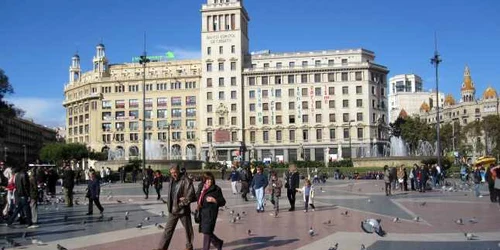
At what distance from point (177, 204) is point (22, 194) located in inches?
285

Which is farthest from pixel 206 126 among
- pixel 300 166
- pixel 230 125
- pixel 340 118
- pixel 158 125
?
pixel 300 166

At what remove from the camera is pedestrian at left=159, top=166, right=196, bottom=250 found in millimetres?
10789

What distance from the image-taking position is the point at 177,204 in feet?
35.6

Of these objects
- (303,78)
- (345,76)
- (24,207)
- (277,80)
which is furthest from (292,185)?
(277,80)

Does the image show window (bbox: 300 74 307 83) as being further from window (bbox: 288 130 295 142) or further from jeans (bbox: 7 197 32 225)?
jeans (bbox: 7 197 32 225)

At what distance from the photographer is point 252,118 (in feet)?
334

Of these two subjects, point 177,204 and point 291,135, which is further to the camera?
point 291,135

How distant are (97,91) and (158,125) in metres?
15.8

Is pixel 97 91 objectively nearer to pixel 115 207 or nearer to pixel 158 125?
pixel 158 125

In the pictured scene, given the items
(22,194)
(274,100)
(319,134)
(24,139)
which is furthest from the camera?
(24,139)

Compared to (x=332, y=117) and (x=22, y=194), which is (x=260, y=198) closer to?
(x=22, y=194)

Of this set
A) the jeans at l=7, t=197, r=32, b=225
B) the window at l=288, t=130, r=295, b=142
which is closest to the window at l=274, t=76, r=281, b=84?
the window at l=288, t=130, r=295, b=142

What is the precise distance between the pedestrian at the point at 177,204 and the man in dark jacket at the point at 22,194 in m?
6.76

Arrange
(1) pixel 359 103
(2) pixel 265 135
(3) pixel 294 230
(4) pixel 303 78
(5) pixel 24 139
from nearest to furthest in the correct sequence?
(3) pixel 294 230 → (1) pixel 359 103 → (4) pixel 303 78 → (2) pixel 265 135 → (5) pixel 24 139
